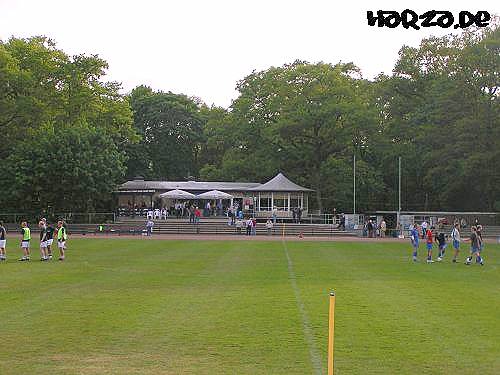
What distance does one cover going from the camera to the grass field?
1061 cm

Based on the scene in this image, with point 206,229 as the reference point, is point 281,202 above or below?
above

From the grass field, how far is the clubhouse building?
141 feet

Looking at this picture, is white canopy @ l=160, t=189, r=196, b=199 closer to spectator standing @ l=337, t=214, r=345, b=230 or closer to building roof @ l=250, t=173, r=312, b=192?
building roof @ l=250, t=173, r=312, b=192

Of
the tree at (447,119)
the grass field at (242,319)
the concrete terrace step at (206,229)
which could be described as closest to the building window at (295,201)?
the concrete terrace step at (206,229)

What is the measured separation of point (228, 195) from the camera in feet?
235

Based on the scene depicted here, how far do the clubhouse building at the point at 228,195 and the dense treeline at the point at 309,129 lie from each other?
153 inches

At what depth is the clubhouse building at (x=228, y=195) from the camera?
71.2 m

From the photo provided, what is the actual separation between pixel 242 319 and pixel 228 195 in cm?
5707

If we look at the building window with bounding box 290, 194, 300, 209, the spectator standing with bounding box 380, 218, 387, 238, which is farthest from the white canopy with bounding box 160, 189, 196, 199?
the spectator standing with bounding box 380, 218, 387, 238

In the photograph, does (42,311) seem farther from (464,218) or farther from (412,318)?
(464,218)

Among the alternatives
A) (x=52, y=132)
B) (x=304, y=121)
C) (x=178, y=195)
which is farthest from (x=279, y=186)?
(x=52, y=132)

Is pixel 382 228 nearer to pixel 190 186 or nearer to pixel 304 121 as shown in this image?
pixel 304 121

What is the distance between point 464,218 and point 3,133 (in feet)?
137

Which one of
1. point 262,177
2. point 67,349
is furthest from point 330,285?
point 262,177
